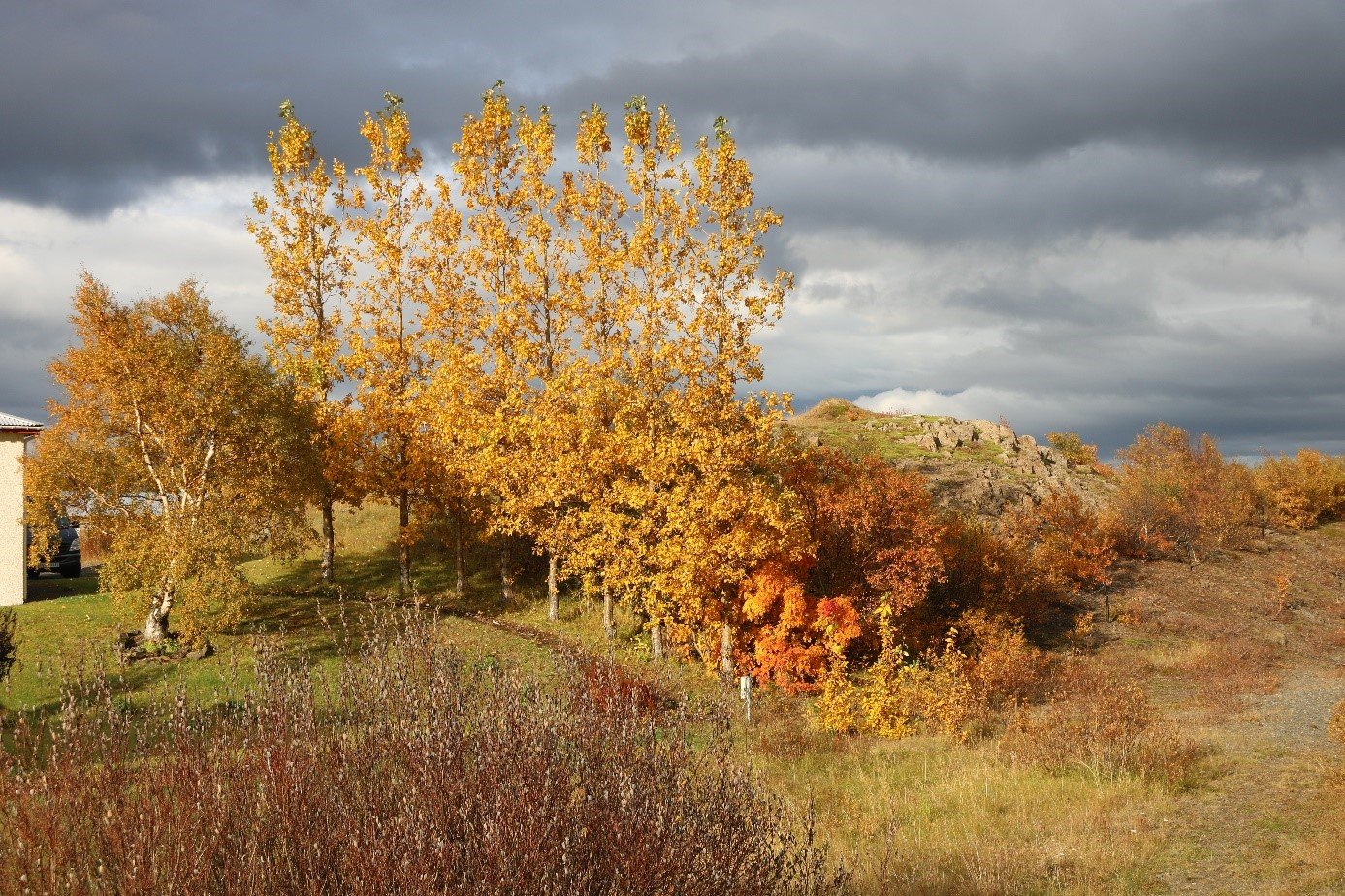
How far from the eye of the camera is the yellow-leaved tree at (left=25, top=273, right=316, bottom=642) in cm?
2631

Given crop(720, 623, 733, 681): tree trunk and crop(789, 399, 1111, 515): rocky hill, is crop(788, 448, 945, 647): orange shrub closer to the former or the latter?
crop(720, 623, 733, 681): tree trunk

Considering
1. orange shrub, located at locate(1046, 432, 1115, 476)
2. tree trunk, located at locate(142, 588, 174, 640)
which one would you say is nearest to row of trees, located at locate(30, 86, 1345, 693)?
tree trunk, located at locate(142, 588, 174, 640)

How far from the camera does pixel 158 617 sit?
94.3ft

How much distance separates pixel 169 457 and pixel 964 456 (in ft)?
134

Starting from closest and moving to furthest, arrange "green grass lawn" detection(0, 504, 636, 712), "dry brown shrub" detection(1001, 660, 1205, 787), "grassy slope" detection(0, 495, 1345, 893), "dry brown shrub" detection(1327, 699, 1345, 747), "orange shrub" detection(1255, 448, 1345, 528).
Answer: "grassy slope" detection(0, 495, 1345, 893), "dry brown shrub" detection(1001, 660, 1205, 787), "dry brown shrub" detection(1327, 699, 1345, 747), "green grass lawn" detection(0, 504, 636, 712), "orange shrub" detection(1255, 448, 1345, 528)

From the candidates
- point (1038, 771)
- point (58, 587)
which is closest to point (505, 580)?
point (58, 587)

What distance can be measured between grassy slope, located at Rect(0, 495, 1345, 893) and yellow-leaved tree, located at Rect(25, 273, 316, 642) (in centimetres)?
249

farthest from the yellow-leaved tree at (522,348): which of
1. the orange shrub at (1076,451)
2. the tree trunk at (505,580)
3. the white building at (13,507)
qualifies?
the orange shrub at (1076,451)

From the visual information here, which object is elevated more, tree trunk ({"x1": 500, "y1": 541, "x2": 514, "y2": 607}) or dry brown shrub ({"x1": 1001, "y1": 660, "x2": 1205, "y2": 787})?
tree trunk ({"x1": 500, "y1": 541, "x2": 514, "y2": 607})

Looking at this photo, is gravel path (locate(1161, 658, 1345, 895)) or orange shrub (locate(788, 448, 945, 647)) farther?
orange shrub (locate(788, 448, 945, 647))

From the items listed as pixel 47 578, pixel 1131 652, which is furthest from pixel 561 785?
pixel 47 578

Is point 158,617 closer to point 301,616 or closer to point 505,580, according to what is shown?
point 301,616

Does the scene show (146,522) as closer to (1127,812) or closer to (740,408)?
(740,408)

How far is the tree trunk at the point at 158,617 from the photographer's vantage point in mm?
28453
